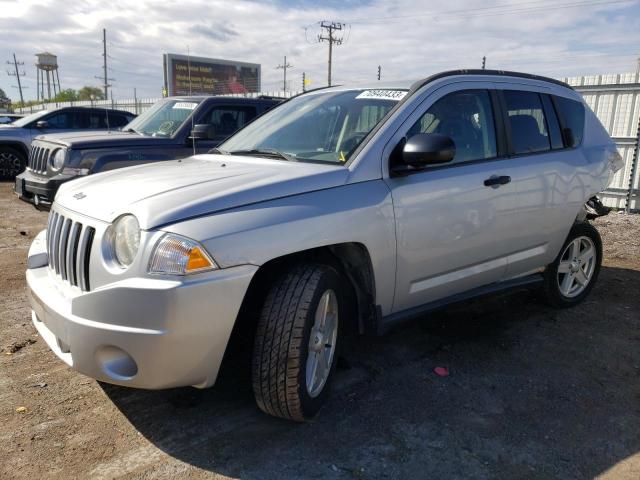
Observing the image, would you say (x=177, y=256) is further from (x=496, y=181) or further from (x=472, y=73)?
(x=472, y=73)

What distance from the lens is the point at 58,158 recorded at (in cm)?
684

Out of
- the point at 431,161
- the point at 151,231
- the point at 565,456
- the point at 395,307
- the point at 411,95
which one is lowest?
the point at 565,456

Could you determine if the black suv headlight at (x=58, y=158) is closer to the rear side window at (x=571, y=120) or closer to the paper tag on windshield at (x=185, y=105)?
the paper tag on windshield at (x=185, y=105)

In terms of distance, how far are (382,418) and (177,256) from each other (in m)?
1.45

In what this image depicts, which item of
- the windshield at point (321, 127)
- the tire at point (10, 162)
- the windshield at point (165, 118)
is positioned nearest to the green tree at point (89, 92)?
the tire at point (10, 162)

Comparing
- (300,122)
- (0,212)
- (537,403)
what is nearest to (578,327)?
(537,403)

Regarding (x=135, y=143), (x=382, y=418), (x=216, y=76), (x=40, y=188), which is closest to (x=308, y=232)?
(x=382, y=418)

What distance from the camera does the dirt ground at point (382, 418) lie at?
8.29 ft

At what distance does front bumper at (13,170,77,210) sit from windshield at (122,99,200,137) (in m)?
1.42

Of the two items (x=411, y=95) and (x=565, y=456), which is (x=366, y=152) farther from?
(x=565, y=456)

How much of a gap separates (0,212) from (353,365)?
7708mm

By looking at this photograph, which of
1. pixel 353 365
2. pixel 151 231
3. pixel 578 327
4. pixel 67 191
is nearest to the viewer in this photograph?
pixel 151 231

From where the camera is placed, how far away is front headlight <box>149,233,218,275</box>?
2273 millimetres

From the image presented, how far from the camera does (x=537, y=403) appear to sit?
10.3 ft
